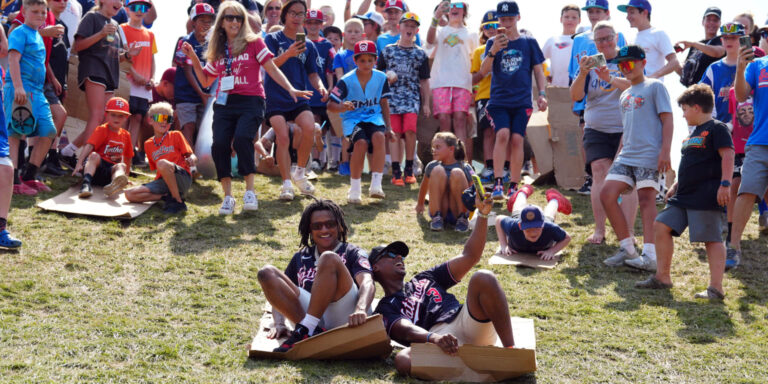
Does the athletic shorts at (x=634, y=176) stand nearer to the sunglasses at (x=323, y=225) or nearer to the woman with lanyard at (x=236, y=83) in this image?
the sunglasses at (x=323, y=225)

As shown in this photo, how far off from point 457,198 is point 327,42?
326cm

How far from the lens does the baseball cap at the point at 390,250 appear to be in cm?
502

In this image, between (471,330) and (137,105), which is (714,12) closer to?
(471,330)

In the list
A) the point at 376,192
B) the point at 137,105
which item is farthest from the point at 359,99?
the point at 137,105

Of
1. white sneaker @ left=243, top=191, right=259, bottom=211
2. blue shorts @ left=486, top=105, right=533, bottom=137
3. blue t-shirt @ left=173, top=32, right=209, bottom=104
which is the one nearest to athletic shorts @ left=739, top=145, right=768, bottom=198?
blue shorts @ left=486, top=105, right=533, bottom=137

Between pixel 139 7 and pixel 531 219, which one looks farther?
pixel 139 7

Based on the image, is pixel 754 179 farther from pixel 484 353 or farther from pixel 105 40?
pixel 105 40

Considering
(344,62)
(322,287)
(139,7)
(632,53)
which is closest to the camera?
(322,287)

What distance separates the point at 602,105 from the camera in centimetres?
748

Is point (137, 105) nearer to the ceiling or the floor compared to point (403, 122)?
nearer to the ceiling

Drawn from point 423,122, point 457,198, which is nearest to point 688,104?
point 457,198

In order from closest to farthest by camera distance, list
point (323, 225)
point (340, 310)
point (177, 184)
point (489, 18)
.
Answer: point (340, 310) < point (323, 225) < point (177, 184) < point (489, 18)

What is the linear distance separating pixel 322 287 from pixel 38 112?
4780 millimetres

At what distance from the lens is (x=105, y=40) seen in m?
8.76
